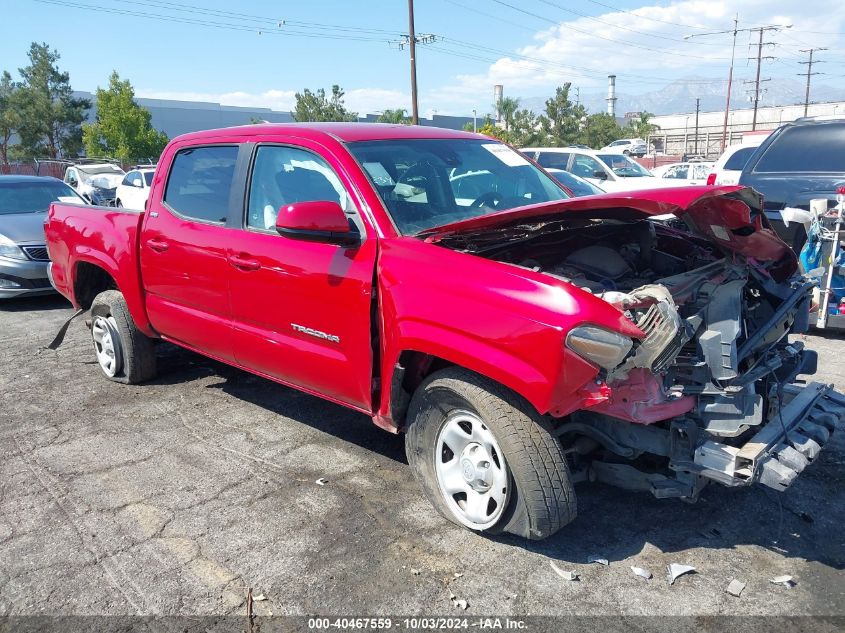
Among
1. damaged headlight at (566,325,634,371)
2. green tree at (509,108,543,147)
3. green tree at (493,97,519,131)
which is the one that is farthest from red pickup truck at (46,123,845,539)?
green tree at (493,97,519,131)

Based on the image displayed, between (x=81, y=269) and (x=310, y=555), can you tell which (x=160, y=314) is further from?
(x=310, y=555)

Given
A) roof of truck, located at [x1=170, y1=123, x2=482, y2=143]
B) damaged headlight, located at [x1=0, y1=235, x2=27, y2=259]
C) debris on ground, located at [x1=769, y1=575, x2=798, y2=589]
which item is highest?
roof of truck, located at [x1=170, y1=123, x2=482, y2=143]

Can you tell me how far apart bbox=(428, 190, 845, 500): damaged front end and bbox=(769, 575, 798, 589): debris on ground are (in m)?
0.44

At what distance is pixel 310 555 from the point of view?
3.14 metres

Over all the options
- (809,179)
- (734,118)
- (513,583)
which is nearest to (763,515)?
(513,583)

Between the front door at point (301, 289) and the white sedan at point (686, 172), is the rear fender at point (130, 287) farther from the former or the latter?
the white sedan at point (686, 172)

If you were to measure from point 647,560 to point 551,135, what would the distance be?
40.0 meters

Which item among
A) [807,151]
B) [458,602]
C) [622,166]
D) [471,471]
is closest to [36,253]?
[471,471]

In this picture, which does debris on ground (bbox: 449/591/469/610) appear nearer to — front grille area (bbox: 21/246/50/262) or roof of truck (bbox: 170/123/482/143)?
roof of truck (bbox: 170/123/482/143)

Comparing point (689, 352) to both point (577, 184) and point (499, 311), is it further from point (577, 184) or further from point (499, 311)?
point (577, 184)

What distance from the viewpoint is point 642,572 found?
2953mm

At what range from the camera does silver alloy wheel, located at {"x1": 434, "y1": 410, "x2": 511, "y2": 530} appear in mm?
3043

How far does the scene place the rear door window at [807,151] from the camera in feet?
23.9

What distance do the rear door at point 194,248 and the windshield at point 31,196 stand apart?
19.7 ft
